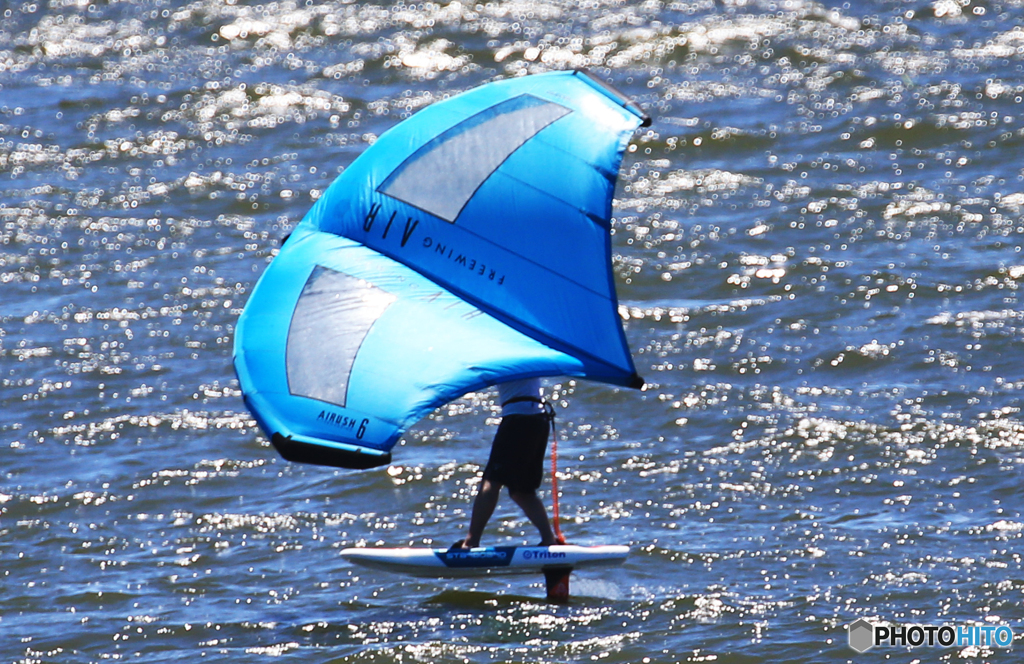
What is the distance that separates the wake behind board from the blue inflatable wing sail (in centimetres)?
100

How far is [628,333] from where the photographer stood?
45.5ft

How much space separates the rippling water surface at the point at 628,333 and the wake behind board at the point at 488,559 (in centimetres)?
38

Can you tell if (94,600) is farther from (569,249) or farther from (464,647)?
(569,249)

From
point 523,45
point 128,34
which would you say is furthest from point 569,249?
point 128,34

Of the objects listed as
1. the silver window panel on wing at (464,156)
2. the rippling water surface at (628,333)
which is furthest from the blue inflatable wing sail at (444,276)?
the rippling water surface at (628,333)

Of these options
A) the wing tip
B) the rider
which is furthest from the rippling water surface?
the wing tip

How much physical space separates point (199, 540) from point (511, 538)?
93.7 inches

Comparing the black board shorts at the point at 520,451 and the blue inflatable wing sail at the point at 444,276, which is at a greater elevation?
the blue inflatable wing sail at the point at 444,276

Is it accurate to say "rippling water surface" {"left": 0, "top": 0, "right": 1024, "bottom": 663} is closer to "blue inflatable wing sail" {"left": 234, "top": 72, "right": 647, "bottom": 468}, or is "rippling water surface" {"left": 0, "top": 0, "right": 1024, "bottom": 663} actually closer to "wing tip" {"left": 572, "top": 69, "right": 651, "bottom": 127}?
"blue inflatable wing sail" {"left": 234, "top": 72, "right": 647, "bottom": 468}

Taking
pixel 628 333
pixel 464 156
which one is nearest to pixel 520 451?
pixel 464 156

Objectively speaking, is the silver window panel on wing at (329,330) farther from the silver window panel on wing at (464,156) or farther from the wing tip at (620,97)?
the wing tip at (620,97)

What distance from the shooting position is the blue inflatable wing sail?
8.24 meters

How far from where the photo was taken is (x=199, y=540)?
410 inches

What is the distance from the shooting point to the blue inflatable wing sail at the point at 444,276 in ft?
27.0
